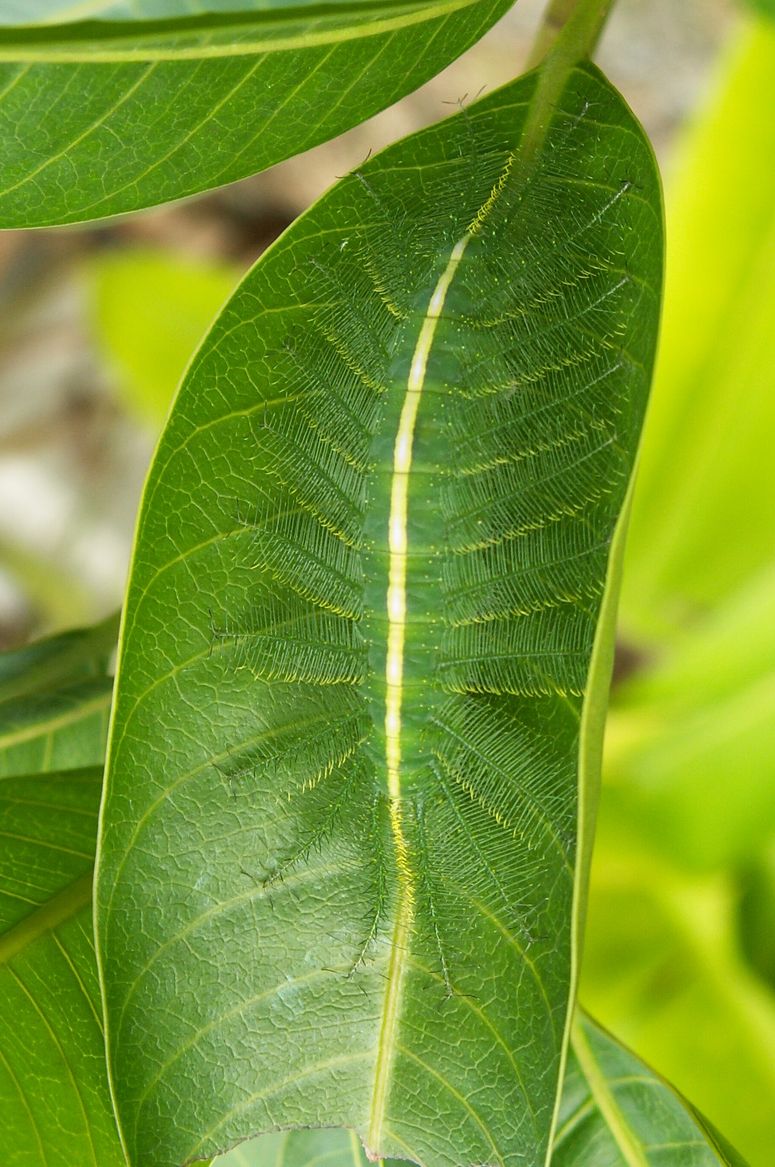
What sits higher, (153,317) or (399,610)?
(153,317)

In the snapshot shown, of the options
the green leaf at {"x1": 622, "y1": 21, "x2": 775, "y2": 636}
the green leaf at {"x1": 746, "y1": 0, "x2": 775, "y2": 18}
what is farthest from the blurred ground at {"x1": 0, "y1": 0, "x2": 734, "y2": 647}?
the green leaf at {"x1": 746, "y1": 0, "x2": 775, "y2": 18}

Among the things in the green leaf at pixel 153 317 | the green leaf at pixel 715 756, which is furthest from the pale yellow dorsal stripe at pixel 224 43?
the green leaf at pixel 153 317

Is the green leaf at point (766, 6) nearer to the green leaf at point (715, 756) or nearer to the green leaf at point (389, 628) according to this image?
the green leaf at point (389, 628)

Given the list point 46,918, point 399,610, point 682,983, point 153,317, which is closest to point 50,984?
point 46,918

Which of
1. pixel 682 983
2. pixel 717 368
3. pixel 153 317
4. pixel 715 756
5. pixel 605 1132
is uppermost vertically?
pixel 153 317

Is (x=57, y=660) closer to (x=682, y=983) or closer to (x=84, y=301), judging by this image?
(x=682, y=983)
